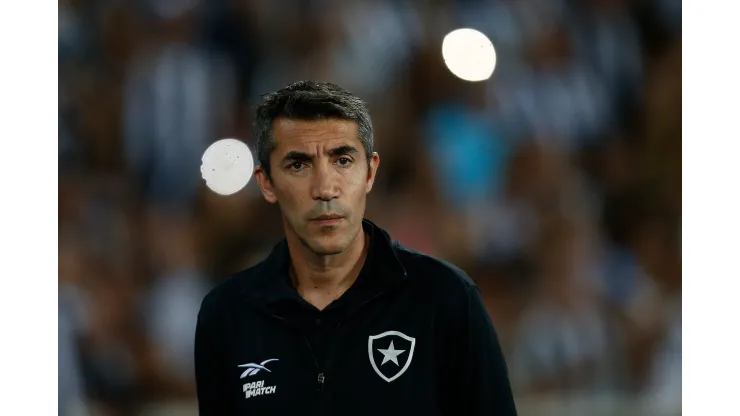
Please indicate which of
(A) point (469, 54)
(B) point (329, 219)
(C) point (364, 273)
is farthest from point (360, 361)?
(A) point (469, 54)

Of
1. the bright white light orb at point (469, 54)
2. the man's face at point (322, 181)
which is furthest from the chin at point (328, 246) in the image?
the bright white light orb at point (469, 54)

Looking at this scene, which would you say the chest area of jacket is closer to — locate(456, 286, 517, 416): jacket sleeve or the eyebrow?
locate(456, 286, 517, 416): jacket sleeve

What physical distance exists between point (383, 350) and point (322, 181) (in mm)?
328

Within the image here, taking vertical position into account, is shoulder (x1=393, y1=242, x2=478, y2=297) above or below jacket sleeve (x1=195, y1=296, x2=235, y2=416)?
above

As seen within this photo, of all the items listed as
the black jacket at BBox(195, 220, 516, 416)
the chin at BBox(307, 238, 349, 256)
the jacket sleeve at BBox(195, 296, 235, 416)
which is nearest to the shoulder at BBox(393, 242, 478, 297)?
the black jacket at BBox(195, 220, 516, 416)

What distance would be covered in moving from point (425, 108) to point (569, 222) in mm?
481

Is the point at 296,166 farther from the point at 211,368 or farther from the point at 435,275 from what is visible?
the point at 211,368

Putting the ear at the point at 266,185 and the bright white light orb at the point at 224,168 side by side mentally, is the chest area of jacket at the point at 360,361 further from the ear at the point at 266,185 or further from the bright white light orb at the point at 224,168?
the bright white light orb at the point at 224,168

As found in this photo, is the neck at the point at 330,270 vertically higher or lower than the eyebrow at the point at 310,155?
lower

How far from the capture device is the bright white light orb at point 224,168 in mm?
1996

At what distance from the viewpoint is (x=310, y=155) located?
148 cm

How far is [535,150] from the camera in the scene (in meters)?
2.02

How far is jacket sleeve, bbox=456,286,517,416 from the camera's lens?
4.60ft
